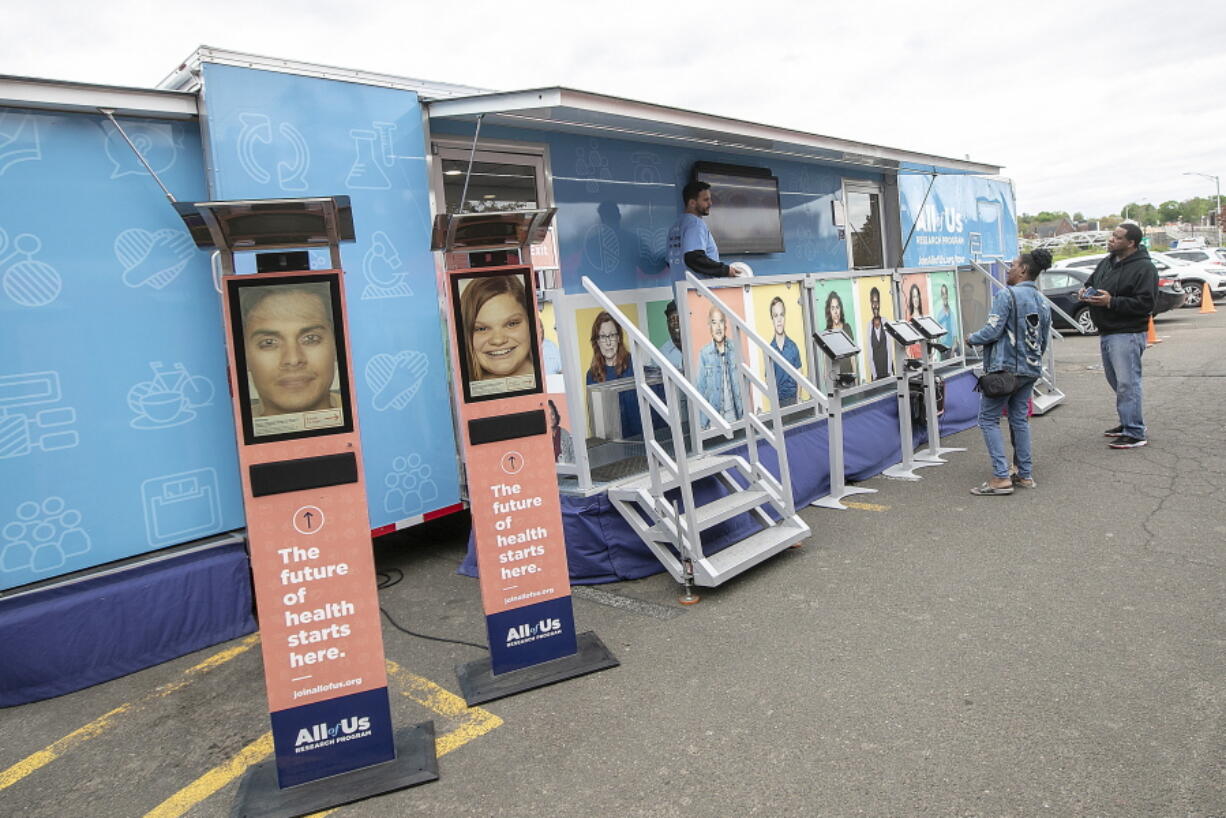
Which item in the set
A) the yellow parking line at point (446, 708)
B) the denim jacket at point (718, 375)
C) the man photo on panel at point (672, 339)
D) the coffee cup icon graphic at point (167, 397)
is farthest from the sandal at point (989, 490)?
the coffee cup icon graphic at point (167, 397)

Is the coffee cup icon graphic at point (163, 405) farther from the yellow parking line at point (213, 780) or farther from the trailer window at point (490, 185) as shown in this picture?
the trailer window at point (490, 185)

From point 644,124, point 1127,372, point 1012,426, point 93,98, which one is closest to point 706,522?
point 1012,426

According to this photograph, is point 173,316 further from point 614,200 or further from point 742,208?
point 742,208

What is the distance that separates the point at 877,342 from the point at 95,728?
658 cm

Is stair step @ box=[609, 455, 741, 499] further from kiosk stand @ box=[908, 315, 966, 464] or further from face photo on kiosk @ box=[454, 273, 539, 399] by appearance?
kiosk stand @ box=[908, 315, 966, 464]

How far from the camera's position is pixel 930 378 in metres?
7.02

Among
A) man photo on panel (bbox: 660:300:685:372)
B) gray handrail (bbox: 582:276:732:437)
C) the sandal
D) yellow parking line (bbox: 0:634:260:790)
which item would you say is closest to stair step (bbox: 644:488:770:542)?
gray handrail (bbox: 582:276:732:437)

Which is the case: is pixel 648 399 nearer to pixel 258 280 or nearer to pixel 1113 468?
pixel 258 280

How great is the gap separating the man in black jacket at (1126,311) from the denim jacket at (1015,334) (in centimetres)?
128

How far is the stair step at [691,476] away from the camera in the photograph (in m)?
4.79

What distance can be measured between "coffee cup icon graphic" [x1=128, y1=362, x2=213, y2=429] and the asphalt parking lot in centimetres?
126

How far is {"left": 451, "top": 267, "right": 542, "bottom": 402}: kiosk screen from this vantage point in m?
3.64

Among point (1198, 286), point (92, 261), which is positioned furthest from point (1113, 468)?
point (1198, 286)

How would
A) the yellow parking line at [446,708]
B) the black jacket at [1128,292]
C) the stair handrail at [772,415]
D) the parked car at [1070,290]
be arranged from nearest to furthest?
the yellow parking line at [446,708] < the stair handrail at [772,415] < the black jacket at [1128,292] < the parked car at [1070,290]
